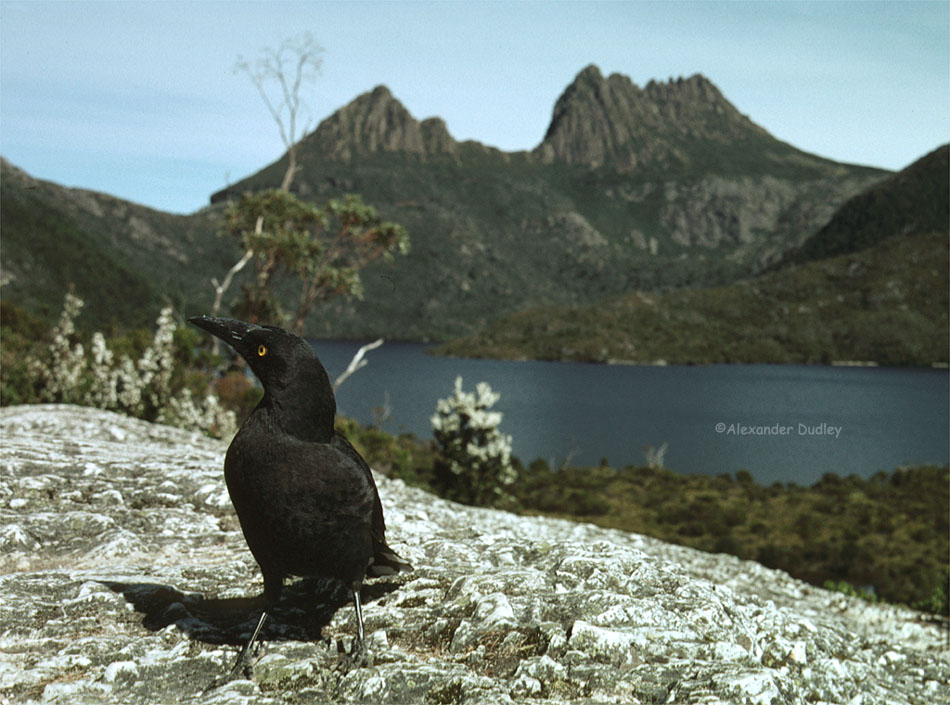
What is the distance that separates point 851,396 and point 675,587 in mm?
196321

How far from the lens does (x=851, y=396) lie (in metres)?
175

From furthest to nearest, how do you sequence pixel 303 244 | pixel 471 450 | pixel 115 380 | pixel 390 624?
pixel 471 450 → pixel 303 244 → pixel 115 380 → pixel 390 624

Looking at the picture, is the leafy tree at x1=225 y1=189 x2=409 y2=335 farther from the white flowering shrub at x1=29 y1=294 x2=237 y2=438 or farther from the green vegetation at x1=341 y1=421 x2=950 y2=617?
the white flowering shrub at x1=29 y1=294 x2=237 y2=438

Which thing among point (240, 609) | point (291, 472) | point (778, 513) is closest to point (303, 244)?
point (240, 609)

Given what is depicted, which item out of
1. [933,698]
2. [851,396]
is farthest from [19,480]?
[851,396]

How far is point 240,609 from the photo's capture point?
18.2 feet

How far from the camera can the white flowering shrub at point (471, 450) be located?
35.2 m

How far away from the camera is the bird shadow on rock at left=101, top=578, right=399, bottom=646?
16.6ft

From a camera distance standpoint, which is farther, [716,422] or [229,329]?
[716,422]

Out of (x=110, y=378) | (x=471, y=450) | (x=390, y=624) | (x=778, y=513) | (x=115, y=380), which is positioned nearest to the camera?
(x=390, y=624)

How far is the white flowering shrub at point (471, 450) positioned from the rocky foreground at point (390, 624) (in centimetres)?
2671

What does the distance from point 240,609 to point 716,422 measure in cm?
13861

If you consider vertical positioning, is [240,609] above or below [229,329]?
below

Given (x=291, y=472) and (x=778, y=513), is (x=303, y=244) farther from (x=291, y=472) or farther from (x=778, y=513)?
(x=778, y=513)
